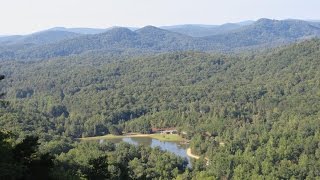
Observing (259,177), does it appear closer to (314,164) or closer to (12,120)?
(314,164)

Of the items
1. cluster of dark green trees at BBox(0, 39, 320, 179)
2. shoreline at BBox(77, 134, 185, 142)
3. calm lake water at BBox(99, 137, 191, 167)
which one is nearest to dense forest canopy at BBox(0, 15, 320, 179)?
cluster of dark green trees at BBox(0, 39, 320, 179)

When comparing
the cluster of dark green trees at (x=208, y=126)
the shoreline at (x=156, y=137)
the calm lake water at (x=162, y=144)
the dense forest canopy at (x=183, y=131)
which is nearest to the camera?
the dense forest canopy at (x=183, y=131)

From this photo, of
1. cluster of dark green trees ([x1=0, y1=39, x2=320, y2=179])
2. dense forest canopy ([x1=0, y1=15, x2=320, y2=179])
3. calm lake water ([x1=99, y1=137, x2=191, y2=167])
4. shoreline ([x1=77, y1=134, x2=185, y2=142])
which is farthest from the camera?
shoreline ([x1=77, y1=134, x2=185, y2=142])

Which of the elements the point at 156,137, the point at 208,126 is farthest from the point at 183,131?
the point at 208,126

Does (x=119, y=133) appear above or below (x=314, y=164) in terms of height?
below

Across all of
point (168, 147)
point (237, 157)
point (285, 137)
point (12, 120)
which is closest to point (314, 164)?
point (237, 157)

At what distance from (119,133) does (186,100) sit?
44204 mm

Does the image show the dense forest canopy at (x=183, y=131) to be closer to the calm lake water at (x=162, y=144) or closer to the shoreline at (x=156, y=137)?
the shoreline at (x=156, y=137)

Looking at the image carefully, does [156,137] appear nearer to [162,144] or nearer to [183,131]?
[183,131]

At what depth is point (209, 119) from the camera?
154 meters

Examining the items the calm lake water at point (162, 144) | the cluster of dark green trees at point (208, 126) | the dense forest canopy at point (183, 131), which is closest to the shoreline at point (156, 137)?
the calm lake water at point (162, 144)

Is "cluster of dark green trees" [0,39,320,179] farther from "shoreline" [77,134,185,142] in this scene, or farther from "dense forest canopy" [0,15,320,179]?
"shoreline" [77,134,185,142]

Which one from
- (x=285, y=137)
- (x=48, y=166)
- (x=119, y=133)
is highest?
(x=48, y=166)

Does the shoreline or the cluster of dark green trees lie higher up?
the cluster of dark green trees
